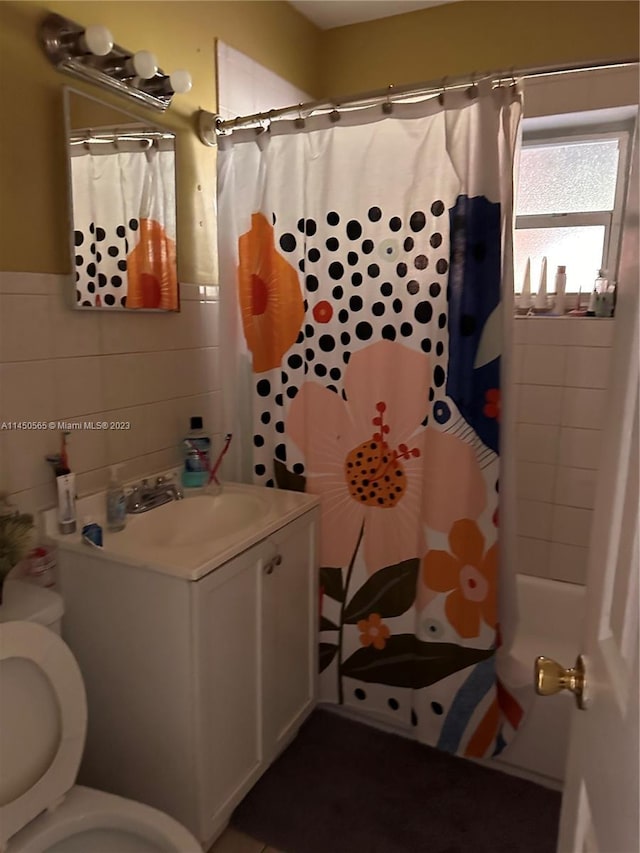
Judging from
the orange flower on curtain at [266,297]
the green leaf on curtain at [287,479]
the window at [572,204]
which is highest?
the window at [572,204]

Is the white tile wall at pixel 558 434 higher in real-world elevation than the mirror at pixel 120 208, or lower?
lower

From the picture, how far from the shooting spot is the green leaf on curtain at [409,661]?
198 centimetres

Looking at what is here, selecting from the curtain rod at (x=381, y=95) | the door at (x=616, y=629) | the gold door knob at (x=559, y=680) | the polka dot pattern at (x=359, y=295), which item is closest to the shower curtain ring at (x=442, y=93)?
the curtain rod at (x=381, y=95)

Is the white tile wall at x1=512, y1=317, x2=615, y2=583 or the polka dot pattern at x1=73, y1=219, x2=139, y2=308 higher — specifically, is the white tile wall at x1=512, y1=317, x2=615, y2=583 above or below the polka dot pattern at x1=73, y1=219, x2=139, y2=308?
below

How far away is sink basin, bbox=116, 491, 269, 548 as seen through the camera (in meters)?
1.85

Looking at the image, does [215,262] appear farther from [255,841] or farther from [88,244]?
[255,841]

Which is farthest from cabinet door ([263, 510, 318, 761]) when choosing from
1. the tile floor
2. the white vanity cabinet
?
the tile floor

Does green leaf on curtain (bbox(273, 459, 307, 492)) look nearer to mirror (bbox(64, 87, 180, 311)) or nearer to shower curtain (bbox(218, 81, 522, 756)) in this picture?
shower curtain (bbox(218, 81, 522, 756))

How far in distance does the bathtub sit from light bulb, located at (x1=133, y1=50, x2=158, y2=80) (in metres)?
1.88

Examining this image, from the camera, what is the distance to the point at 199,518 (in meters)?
2.02

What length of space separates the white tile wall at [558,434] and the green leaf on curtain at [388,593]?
0.69m

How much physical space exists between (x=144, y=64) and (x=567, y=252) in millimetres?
1671

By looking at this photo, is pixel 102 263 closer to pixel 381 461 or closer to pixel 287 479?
pixel 287 479

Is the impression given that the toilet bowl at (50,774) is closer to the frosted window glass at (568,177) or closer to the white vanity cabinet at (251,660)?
the white vanity cabinet at (251,660)
